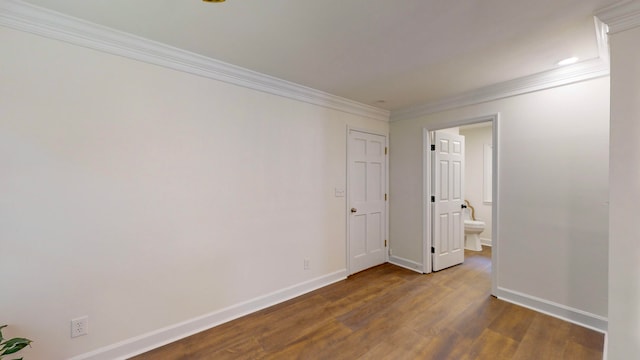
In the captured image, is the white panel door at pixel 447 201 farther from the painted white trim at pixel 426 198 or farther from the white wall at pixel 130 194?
the white wall at pixel 130 194

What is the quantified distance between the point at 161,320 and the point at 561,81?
13.5 feet

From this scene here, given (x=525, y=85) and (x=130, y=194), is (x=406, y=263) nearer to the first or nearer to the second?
(x=525, y=85)

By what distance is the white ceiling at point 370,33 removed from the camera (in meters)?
1.55

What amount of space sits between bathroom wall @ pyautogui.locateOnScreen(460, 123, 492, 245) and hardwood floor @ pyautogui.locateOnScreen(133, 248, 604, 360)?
2574 millimetres

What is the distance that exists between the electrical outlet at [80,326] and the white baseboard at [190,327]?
0.50 feet

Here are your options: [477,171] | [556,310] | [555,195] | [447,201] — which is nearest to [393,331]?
[556,310]

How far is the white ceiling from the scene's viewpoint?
5.08 ft

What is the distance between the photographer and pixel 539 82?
2541 mm

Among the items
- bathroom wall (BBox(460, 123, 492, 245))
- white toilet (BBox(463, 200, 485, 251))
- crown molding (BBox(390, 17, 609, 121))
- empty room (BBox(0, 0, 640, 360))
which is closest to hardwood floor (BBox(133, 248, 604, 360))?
empty room (BBox(0, 0, 640, 360))

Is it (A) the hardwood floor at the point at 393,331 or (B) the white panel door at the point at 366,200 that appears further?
(B) the white panel door at the point at 366,200

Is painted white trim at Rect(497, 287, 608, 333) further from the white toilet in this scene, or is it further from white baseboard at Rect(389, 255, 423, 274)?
the white toilet

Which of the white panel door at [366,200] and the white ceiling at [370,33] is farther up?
the white ceiling at [370,33]

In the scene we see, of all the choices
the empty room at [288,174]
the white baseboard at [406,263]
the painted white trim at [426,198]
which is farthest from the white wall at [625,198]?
the white baseboard at [406,263]

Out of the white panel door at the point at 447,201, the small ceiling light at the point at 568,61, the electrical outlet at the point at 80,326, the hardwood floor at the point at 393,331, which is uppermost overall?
the small ceiling light at the point at 568,61
